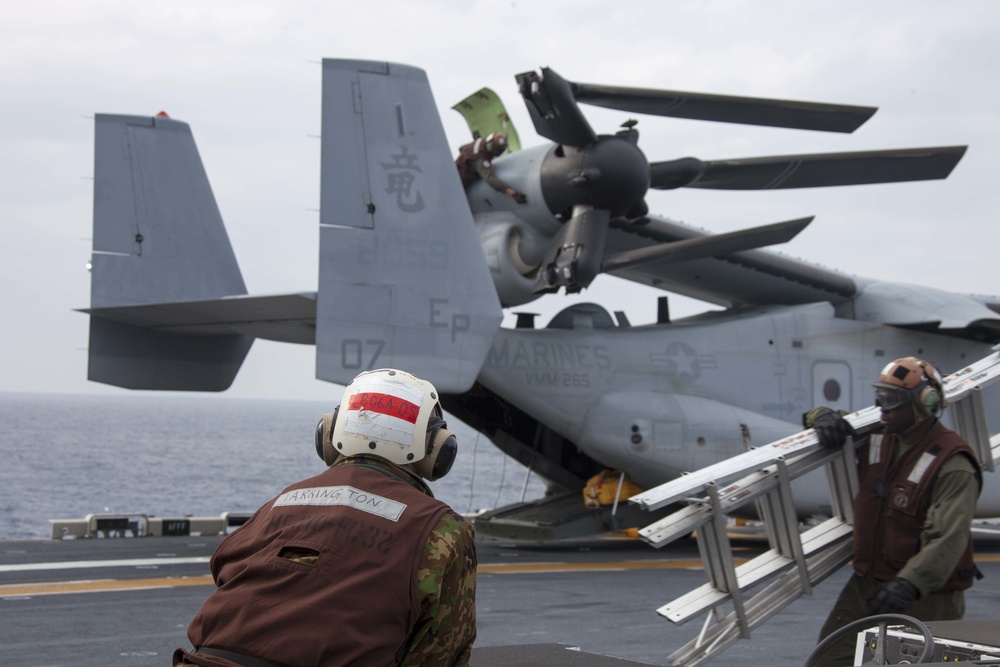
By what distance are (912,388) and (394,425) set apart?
3.27 metres

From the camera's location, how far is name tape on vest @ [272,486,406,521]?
2.51 m

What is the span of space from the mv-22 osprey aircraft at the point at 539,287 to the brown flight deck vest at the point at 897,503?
7019 millimetres

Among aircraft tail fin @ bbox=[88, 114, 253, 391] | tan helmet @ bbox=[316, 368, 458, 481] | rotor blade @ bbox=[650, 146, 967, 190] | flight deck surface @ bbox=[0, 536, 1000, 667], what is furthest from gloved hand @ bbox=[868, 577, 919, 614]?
aircraft tail fin @ bbox=[88, 114, 253, 391]

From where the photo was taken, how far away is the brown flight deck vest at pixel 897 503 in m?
5.07

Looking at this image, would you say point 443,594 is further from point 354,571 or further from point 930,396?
point 930,396

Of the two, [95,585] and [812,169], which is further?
[812,169]

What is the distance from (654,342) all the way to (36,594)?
814 cm

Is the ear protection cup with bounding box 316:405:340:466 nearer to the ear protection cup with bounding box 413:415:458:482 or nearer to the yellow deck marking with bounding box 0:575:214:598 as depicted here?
the ear protection cup with bounding box 413:415:458:482

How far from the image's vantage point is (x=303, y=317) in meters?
12.3

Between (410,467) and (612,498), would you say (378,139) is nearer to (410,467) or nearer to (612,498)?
(612,498)

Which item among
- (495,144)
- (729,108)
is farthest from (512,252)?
(729,108)

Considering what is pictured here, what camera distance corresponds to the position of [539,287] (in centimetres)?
1287

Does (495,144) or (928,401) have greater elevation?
(495,144)

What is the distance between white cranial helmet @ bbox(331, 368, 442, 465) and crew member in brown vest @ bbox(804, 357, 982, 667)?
2.84 metres
